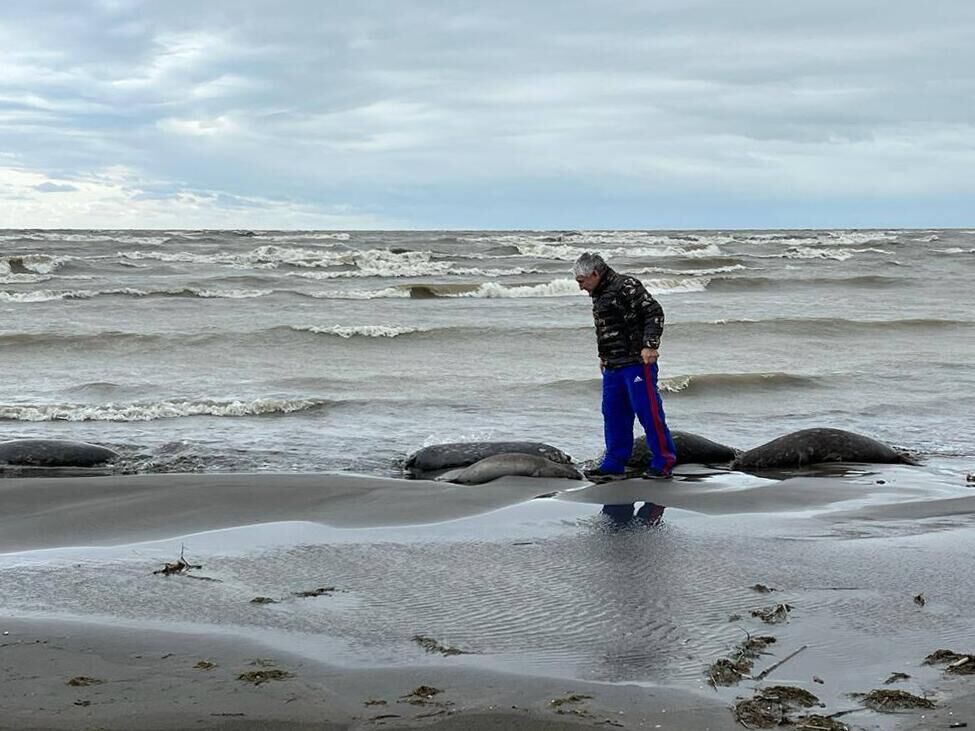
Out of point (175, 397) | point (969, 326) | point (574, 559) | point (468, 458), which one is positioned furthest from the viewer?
point (969, 326)

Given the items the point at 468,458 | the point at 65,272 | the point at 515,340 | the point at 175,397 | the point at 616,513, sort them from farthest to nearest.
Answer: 1. the point at 65,272
2. the point at 515,340
3. the point at 175,397
4. the point at 468,458
5. the point at 616,513

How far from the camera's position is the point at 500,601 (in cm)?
543

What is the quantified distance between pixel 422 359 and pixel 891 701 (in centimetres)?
1474

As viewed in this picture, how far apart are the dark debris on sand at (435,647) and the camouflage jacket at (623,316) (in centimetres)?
493

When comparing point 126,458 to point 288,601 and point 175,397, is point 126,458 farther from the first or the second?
point 288,601

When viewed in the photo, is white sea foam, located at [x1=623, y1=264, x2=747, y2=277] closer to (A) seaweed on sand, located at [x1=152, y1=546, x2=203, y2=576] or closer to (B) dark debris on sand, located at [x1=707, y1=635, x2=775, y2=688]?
(A) seaweed on sand, located at [x1=152, y1=546, x2=203, y2=576]

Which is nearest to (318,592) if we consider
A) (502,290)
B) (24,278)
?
(502,290)

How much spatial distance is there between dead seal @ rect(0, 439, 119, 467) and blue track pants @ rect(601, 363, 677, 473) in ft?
14.0

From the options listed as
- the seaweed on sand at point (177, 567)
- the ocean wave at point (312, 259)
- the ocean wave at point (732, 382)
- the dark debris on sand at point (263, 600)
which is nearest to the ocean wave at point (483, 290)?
the ocean wave at point (312, 259)

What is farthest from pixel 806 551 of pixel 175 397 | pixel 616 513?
pixel 175 397

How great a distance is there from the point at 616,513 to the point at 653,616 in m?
2.58

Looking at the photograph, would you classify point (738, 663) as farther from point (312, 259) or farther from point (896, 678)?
point (312, 259)

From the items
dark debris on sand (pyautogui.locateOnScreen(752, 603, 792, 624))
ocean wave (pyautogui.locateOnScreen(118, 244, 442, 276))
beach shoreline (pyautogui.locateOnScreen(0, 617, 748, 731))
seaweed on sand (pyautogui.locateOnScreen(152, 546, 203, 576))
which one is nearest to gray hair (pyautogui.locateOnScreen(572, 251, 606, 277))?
seaweed on sand (pyautogui.locateOnScreen(152, 546, 203, 576))

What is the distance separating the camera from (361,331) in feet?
69.5
